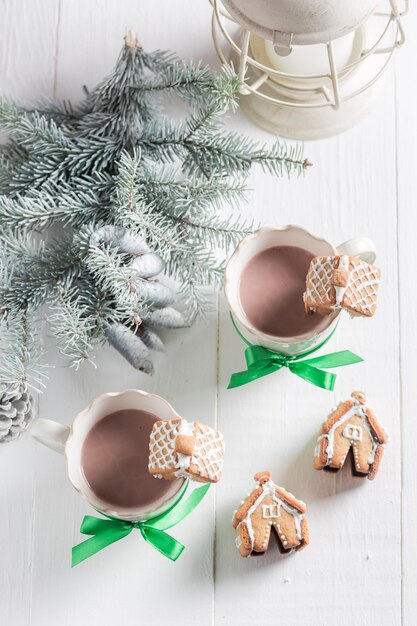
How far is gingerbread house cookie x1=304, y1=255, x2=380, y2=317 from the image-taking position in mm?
Answer: 894

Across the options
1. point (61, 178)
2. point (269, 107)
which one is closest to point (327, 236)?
point (269, 107)

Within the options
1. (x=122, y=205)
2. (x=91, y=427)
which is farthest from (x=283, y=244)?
(x=91, y=427)

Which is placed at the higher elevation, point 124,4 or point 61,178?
point 124,4

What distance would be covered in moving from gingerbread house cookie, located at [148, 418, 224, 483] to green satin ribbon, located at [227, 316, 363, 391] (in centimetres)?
13

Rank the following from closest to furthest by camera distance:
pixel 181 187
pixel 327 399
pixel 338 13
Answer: pixel 338 13 < pixel 181 187 < pixel 327 399

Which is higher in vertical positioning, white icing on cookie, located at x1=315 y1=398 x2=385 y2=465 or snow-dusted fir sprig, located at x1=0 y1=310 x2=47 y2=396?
snow-dusted fir sprig, located at x1=0 y1=310 x2=47 y2=396

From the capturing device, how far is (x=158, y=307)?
1023 millimetres

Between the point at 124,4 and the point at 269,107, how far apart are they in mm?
267

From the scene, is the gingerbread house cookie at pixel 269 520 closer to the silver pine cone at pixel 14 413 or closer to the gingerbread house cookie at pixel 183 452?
the gingerbread house cookie at pixel 183 452

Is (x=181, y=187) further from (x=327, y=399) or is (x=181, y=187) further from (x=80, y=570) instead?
(x=80, y=570)

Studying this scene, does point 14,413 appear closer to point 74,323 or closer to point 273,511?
point 74,323

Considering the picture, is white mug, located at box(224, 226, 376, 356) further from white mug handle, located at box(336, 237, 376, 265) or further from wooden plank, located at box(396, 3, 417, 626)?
wooden plank, located at box(396, 3, 417, 626)

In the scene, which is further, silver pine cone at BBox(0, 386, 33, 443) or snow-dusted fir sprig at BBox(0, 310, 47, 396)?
silver pine cone at BBox(0, 386, 33, 443)

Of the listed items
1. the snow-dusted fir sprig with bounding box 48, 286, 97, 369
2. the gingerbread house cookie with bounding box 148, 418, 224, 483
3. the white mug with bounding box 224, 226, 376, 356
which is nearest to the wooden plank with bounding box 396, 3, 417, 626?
the white mug with bounding box 224, 226, 376, 356
